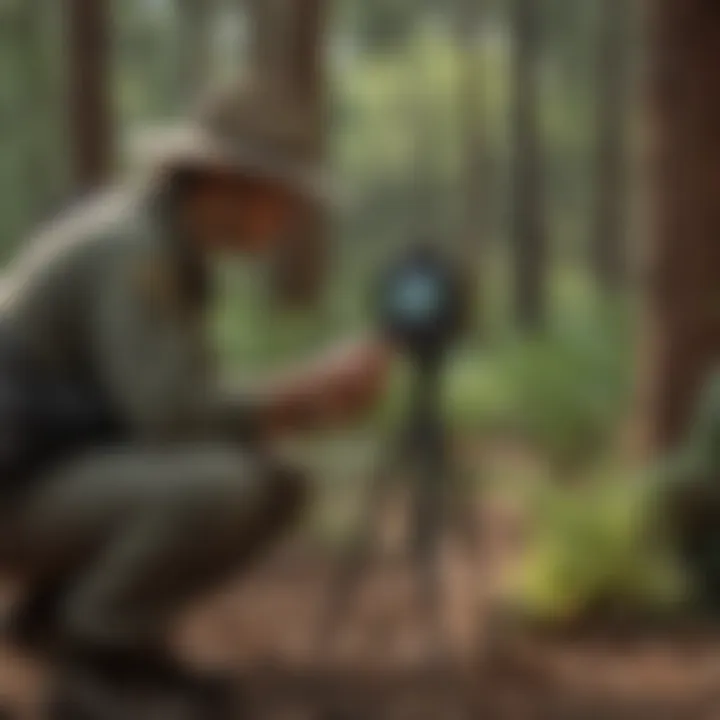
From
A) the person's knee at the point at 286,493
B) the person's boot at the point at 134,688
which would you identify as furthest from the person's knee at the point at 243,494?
the person's boot at the point at 134,688

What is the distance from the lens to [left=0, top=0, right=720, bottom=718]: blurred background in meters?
1.50

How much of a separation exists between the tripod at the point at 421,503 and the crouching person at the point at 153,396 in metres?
0.04

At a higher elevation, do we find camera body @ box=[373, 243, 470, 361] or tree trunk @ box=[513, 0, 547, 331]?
tree trunk @ box=[513, 0, 547, 331]

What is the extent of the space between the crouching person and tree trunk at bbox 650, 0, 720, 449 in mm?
232

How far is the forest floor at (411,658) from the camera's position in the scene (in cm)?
152

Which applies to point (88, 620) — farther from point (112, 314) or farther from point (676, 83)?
point (676, 83)

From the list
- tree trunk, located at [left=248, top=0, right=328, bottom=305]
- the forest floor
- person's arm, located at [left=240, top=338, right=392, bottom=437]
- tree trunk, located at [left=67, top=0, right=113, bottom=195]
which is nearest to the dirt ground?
the forest floor

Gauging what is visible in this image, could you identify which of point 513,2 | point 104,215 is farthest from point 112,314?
point 513,2

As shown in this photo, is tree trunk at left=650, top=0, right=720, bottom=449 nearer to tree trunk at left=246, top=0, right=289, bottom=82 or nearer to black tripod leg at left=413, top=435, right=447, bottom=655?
→ black tripod leg at left=413, top=435, right=447, bottom=655

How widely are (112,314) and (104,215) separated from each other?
75 mm

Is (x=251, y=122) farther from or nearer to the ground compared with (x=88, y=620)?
farther from the ground

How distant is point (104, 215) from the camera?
1.50m

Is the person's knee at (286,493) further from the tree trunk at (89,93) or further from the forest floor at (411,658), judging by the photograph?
the tree trunk at (89,93)

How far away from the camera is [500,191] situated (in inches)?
60.3
